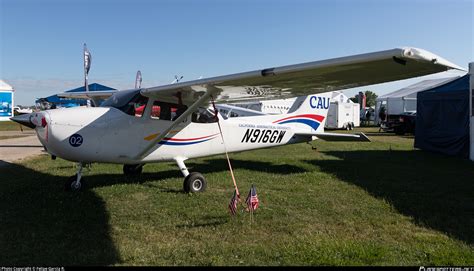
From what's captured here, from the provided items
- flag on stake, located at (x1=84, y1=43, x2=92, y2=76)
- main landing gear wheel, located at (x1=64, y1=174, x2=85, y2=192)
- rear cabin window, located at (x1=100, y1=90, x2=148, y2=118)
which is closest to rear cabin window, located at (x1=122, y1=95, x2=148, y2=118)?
rear cabin window, located at (x1=100, y1=90, x2=148, y2=118)

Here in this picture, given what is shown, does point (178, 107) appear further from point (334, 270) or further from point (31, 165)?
point (31, 165)

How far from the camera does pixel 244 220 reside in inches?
194

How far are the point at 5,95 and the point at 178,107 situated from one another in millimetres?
43785

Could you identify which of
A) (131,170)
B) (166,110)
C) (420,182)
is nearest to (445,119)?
(420,182)

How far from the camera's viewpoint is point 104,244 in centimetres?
409

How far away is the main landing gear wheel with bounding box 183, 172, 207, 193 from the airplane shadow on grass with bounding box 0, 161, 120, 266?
Answer: 1449mm

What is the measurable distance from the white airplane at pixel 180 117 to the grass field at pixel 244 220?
2.20 feet

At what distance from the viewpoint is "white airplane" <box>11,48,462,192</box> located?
15.8 feet

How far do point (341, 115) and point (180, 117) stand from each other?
22.4 metres

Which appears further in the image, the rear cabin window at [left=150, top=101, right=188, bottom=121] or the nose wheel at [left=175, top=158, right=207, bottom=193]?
the rear cabin window at [left=150, top=101, right=188, bottom=121]

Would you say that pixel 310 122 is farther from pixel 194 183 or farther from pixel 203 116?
pixel 194 183

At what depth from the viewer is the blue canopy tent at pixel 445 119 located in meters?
12.1

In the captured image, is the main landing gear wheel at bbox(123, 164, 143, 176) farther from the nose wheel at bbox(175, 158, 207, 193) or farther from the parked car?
the parked car

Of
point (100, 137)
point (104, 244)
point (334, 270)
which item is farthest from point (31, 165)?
point (334, 270)
